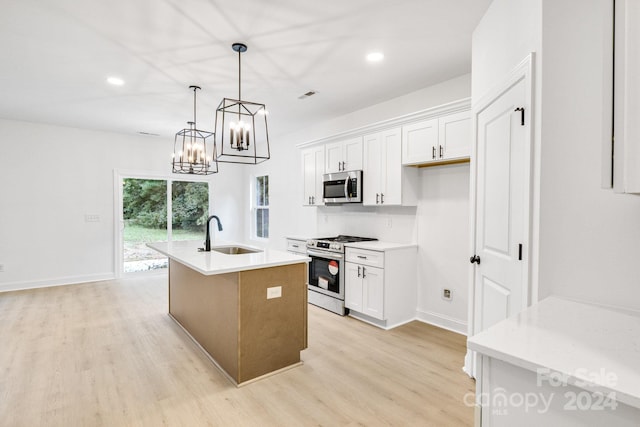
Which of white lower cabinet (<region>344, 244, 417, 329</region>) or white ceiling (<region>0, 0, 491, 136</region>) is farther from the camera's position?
white lower cabinet (<region>344, 244, 417, 329</region>)

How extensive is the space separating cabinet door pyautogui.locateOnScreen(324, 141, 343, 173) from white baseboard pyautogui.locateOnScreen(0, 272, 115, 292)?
445cm

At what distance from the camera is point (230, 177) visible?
7.19 metres

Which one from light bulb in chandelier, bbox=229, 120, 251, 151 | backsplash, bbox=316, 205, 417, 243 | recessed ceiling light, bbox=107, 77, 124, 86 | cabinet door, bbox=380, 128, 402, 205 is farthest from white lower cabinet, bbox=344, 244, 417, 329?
recessed ceiling light, bbox=107, 77, 124, 86

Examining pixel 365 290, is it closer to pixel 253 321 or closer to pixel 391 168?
pixel 391 168

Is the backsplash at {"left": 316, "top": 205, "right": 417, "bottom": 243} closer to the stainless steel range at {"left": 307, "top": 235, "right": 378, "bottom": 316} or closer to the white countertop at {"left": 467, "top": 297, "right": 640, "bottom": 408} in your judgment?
the stainless steel range at {"left": 307, "top": 235, "right": 378, "bottom": 316}

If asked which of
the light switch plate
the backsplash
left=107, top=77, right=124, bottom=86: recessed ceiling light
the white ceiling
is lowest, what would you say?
the light switch plate

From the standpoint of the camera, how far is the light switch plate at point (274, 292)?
8.29 feet

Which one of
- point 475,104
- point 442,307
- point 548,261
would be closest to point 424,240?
point 442,307

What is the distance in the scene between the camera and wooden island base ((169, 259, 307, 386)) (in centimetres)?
241

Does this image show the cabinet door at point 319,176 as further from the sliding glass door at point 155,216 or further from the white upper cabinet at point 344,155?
the sliding glass door at point 155,216

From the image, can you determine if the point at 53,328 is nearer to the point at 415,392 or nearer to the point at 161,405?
the point at 161,405

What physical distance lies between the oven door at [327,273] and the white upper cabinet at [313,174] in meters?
0.85

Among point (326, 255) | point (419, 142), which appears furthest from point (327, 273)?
point (419, 142)

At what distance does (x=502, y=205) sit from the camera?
1.91m
